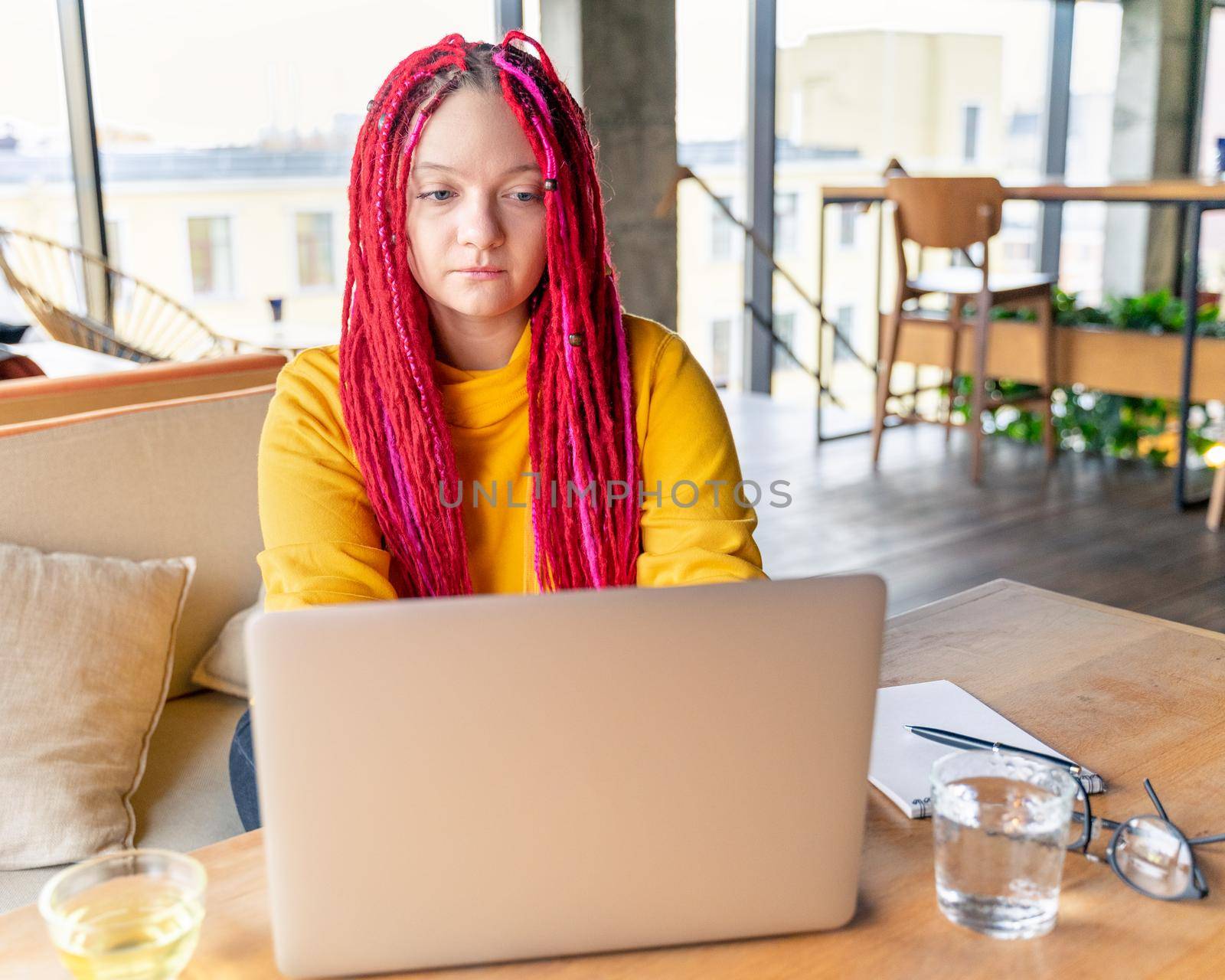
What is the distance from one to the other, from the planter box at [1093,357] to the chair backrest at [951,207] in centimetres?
74

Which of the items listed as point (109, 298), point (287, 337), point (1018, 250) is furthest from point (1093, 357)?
point (109, 298)

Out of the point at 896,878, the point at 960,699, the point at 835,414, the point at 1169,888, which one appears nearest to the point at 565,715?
the point at 896,878

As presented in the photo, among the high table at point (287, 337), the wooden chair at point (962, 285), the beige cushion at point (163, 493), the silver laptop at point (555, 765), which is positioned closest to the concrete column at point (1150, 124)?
the wooden chair at point (962, 285)

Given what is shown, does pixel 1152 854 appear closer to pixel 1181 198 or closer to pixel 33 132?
pixel 1181 198

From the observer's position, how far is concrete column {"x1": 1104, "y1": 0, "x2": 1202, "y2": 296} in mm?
6578

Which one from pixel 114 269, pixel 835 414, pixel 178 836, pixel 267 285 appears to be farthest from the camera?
pixel 835 414

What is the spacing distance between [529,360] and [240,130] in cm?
351

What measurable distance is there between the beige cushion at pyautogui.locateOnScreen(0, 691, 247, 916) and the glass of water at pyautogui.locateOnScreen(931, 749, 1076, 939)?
854mm

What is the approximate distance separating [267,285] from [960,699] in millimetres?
3937

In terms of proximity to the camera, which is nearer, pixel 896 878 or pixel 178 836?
pixel 896 878

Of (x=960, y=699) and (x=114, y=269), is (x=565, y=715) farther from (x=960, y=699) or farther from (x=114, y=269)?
(x=114, y=269)

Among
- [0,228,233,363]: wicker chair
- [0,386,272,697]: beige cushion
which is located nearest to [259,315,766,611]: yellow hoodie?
[0,386,272,697]: beige cushion

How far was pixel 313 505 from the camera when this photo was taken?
3.59ft

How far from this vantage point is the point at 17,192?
394 cm
